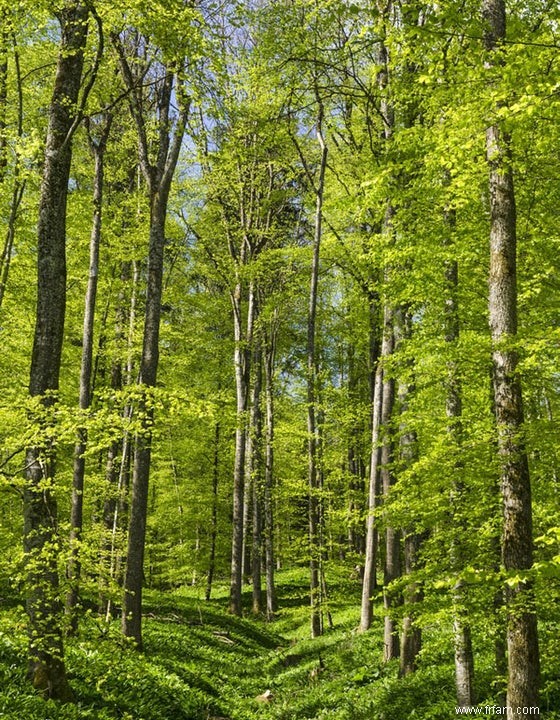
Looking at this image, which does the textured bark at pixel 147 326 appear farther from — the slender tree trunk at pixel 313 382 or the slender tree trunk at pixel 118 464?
A: the slender tree trunk at pixel 313 382

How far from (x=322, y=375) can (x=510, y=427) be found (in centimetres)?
1005

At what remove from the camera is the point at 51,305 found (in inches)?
283

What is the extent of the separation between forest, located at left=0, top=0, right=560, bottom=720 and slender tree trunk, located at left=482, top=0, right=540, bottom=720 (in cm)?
2

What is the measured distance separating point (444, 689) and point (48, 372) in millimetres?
8083

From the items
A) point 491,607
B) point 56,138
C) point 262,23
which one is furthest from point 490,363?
point 262,23

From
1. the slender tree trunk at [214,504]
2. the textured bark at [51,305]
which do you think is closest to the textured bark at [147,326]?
the textured bark at [51,305]

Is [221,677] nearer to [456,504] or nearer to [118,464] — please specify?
[456,504]

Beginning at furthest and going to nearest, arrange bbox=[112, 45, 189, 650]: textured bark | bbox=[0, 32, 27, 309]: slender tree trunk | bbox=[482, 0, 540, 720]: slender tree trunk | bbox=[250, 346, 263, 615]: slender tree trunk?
1. bbox=[250, 346, 263, 615]: slender tree trunk
2. bbox=[0, 32, 27, 309]: slender tree trunk
3. bbox=[112, 45, 189, 650]: textured bark
4. bbox=[482, 0, 540, 720]: slender tree trunk

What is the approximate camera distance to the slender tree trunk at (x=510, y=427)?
A: 5.45 m

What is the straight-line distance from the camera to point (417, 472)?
7.02 metres

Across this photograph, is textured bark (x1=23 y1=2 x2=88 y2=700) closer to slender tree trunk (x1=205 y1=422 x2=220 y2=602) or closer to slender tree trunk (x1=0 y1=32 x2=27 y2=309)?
slender tree trunk (x1=0 y1=32 x2=27 y2=309)

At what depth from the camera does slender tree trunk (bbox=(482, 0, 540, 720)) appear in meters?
5.45

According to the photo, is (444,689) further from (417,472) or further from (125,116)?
(125,116)

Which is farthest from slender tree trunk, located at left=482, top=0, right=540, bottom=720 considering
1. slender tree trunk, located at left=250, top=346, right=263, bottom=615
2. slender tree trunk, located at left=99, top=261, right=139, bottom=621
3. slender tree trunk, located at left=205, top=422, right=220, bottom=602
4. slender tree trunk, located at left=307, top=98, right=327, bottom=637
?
slender tree trunk, located at left=205, top=422, right=220, bottom=602
